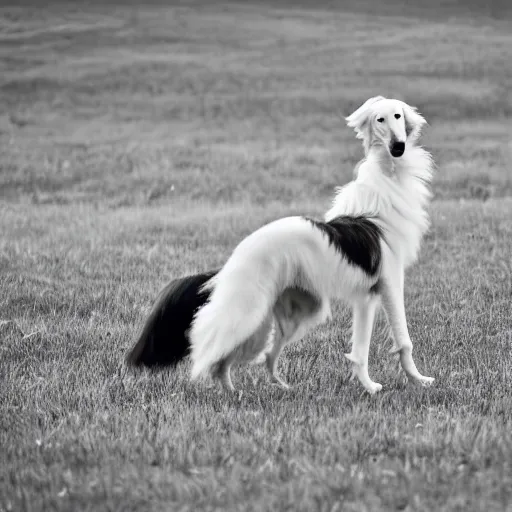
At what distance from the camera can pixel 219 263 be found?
9.20 m

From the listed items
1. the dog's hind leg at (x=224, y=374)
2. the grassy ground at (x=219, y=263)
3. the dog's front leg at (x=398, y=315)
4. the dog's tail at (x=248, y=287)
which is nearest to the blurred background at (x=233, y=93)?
the grassy ground at (x=219, y=263)

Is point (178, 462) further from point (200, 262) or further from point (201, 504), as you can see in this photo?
point (200, 262)

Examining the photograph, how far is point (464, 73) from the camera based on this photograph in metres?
26.0

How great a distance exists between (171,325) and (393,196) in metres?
1.76

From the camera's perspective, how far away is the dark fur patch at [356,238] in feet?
15.3

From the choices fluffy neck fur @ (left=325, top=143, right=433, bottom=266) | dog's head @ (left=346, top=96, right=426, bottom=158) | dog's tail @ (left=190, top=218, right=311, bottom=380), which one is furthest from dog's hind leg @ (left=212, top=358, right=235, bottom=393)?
dog's head @ (left=346, top=96, right=426, bottom=158)

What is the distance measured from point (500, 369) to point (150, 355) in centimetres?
248

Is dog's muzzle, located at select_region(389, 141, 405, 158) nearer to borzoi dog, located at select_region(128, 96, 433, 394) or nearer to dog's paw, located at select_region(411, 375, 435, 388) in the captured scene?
borzoi dog, located at select_region(128, 96, 433, 394)

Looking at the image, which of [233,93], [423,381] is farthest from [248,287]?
[233,93]

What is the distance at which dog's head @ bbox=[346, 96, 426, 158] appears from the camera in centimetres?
500

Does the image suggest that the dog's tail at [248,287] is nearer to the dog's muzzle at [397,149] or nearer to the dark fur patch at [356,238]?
the dark fur patch at [356,238]

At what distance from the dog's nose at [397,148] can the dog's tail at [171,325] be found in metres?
1.49

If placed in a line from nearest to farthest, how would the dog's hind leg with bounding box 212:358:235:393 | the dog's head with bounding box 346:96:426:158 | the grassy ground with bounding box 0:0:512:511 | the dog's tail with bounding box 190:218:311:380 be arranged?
the grassy ground with bounding box 0:0:512:511
the dog's tail with bounding box 190:218:311:380
the dog's hind leg with bounding box 212:358:235:393
the dog's head with bounding box 346:96:426:158

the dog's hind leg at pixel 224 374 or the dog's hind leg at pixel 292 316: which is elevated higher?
the dog's hind leg at pixel 292 316
